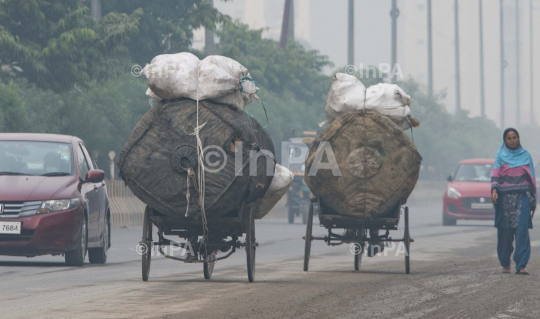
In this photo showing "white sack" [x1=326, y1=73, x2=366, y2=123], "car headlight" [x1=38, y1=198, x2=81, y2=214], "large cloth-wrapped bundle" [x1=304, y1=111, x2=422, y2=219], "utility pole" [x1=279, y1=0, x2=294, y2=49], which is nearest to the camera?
"large cloth-wrapped bundle" [x1=304, y1=111, x2=422, y2=219]

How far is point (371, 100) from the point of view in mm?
12883

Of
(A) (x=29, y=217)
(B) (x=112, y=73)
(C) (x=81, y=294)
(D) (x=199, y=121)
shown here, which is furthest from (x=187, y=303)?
(B) (x=112, y=73)

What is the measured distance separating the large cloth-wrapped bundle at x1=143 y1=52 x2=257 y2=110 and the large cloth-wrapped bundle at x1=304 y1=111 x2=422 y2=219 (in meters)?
2.11

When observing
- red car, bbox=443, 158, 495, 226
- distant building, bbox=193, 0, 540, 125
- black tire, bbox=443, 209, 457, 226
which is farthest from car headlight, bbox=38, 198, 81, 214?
distant building, bbox=193, 0, 540, 125

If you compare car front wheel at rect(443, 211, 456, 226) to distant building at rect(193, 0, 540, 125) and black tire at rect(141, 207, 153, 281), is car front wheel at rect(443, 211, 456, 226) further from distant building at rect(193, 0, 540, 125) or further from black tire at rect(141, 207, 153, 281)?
distant building at rect(193, 0, 540, 125)

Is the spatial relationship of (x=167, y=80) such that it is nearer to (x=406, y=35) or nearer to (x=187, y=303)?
(x=187, y=303)

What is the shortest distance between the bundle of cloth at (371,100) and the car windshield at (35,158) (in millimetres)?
3612

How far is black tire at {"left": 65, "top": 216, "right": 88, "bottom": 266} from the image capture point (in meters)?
13.3

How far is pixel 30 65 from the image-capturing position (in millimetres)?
25312

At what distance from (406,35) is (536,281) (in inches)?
4591

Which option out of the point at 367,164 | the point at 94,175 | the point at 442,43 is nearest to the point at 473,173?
the point at 367,164

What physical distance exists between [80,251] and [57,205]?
81 centimetres

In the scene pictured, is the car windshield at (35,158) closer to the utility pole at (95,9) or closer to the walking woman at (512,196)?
the walking woman at (512,196)

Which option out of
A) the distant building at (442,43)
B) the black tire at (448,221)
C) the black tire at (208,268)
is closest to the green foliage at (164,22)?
the black tire at (448,221)
